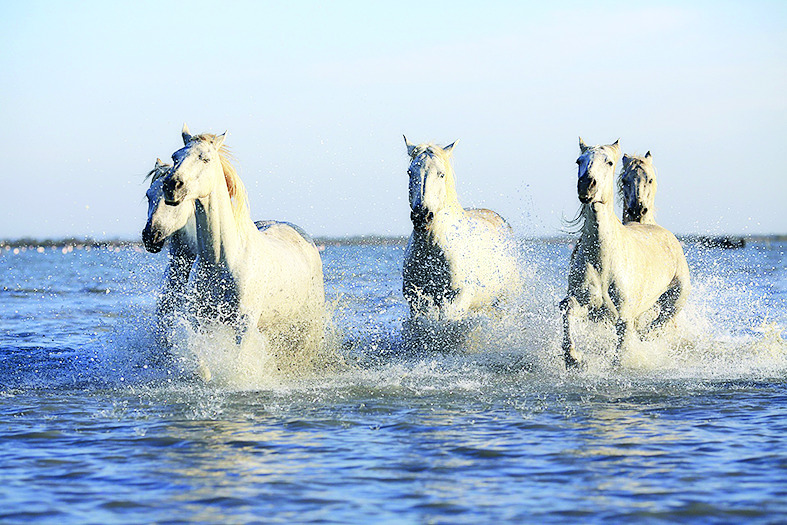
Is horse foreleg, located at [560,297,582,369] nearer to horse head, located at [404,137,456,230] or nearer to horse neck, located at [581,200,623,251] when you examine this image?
horse neck, located at [581,200,623,251]

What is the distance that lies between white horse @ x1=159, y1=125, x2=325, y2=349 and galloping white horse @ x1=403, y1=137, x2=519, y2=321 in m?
1.43

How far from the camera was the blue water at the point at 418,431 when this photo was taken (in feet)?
14.7

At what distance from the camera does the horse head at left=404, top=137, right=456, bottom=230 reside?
8.35 metres

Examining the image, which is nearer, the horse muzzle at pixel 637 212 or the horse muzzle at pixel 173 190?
the horse muzzle at pixel 173 190

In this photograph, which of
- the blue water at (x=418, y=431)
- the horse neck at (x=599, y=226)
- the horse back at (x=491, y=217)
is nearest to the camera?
the blue water at (x=418, y=431)

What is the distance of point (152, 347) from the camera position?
367 inches

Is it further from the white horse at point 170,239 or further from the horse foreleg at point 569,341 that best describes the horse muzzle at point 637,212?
the white horse at point 170,239

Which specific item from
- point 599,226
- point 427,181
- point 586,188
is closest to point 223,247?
point 427,181

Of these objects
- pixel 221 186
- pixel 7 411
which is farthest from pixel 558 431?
pixel 7 411

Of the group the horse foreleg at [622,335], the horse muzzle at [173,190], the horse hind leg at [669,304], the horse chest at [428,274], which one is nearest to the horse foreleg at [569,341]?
the horse foreleg at [622,335]

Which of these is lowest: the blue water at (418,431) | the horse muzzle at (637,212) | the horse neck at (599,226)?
the blue water at (418,431)

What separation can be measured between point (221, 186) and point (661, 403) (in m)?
3.84

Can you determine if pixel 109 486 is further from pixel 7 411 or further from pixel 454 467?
pixel 7 411

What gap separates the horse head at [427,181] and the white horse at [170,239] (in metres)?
2.07
